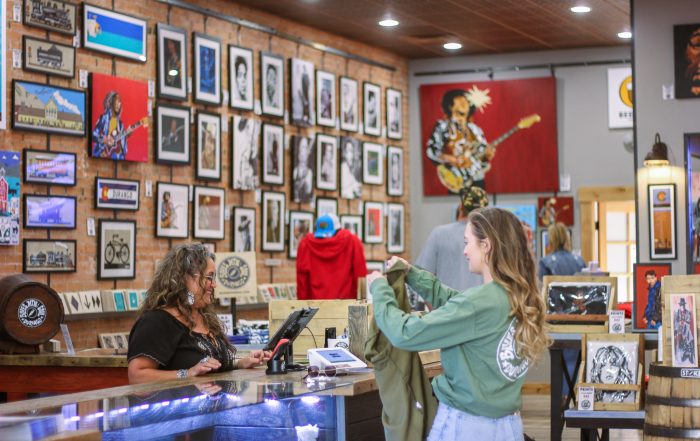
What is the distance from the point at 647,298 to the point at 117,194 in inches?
179

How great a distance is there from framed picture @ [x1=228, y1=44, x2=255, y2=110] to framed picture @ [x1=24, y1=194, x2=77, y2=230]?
2.66 m

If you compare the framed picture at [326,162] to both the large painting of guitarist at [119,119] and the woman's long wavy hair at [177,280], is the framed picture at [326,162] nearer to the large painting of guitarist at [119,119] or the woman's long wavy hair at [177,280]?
the large painting of guitarist at [119,119]

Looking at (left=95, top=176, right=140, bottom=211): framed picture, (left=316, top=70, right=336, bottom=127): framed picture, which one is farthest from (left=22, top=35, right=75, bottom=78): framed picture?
(left=316, top=70, right=336, bottom=127): framed picture

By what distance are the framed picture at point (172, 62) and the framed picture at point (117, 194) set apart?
957 mm

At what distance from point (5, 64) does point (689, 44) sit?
5.57m

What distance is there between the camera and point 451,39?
13.5 metres

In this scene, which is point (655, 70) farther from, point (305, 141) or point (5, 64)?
point (5, 64)

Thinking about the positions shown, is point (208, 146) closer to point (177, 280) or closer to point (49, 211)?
point (49, 211)

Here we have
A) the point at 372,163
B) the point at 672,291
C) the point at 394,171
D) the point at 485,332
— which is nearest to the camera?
the point at 485,332

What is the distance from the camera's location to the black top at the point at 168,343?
4945 millimetres

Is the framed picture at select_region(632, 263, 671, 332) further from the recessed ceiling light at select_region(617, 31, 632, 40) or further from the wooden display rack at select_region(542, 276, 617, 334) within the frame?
the recessed ceiling light at select_region(617, 31, 632, 40)

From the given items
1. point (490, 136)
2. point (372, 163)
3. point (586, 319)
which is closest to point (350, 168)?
point (372, 163)

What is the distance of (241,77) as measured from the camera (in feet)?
37.2

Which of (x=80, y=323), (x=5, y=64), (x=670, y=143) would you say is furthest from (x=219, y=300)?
(x=670, y=143)
